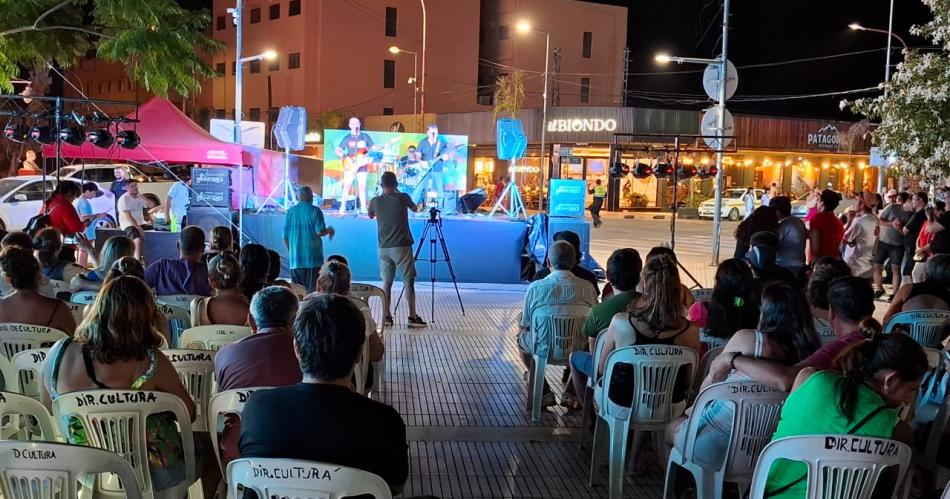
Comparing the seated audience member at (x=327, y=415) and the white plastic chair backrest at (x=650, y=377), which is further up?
the seated audience member at (x=327, y=415)

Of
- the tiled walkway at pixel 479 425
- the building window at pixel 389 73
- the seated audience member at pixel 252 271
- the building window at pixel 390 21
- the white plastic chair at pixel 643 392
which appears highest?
the building window at pixel 390 21

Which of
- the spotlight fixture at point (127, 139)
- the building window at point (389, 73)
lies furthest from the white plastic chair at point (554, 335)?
the building window at point (389, 73)

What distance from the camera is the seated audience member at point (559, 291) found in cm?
564

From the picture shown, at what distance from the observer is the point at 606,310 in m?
4.87

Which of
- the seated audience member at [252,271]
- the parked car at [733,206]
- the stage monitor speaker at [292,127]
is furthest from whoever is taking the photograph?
the parked car at [733,206]

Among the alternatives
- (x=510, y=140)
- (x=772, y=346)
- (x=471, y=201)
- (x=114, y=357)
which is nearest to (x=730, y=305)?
(x=772, y=346)

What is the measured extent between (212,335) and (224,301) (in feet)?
1.30

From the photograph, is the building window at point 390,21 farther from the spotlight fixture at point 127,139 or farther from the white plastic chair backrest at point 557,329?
the white plastic chair backrest at point 557,329

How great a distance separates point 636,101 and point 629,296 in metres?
47.7

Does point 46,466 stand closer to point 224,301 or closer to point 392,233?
point 224,301

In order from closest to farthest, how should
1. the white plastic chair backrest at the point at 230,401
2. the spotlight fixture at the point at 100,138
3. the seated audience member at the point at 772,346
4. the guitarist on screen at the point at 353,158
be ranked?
the white plastic chair backrest at the point at 230,401
the seated audience member at the point at 772,346
the spotlight fixture at the point at 100,138
the guitarist on screen at the point at 353,158

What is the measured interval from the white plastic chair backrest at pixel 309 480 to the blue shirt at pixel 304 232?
21.0ft

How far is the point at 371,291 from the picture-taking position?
654 cm

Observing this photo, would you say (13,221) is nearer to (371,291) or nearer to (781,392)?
(371,291)
